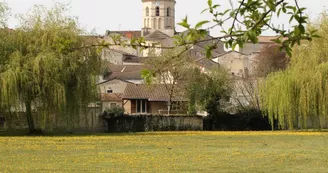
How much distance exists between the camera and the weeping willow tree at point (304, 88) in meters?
48.2

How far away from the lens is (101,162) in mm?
23062

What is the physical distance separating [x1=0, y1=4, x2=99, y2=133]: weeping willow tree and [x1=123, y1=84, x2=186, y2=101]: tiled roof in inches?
1140

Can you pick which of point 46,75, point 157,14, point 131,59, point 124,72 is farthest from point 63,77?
point 157,14

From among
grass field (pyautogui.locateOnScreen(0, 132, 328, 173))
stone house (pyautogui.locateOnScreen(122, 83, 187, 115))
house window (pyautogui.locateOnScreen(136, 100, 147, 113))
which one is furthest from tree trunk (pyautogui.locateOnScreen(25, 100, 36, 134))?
house window (pyautogui.locateOnScreen(136, 100, 147, 113))

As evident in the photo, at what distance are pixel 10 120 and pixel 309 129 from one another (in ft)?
77.6

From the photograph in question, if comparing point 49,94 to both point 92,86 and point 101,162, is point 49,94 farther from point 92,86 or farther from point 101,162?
point 101,162

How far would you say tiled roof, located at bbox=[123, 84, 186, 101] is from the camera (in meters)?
76.2

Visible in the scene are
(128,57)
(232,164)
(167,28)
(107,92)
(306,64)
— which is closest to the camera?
(232,164)

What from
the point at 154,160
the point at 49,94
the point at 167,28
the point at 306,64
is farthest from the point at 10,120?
the point at 167,28

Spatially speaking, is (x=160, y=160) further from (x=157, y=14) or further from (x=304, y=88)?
(x=157, y=14)

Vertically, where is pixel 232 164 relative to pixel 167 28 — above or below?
below

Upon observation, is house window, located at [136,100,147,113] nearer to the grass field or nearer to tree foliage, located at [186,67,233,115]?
tree foliage, located at [186,67,233,115]

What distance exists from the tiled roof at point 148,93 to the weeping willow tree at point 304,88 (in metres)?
24.4

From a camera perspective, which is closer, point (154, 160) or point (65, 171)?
point (65, 171)
